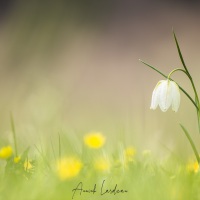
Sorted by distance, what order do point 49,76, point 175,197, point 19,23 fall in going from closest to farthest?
point 175,197 < point 19,23 < point 49,76

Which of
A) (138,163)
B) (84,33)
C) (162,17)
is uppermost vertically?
(162,17)

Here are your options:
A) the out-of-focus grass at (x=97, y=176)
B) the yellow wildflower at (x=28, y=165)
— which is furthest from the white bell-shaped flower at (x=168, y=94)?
the yellow wildflower at (x=28, y=165)

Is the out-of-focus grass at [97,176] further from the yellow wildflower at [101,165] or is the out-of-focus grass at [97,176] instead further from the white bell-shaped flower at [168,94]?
the white bell-shaped flower at [168,94]

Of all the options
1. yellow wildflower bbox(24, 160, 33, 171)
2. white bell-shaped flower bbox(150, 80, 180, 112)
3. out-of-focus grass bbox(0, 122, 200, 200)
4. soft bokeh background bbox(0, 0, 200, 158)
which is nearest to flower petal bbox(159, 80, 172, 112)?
white bell-shaped flower bbox(150, 80, 180, 112)

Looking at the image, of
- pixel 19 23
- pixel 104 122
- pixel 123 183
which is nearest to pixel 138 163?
pixel 123 183

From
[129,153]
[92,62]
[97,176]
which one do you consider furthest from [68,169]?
[92,62]

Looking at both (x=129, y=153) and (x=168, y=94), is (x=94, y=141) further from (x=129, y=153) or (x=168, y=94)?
(x=168, y=94)

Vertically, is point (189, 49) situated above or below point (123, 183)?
above

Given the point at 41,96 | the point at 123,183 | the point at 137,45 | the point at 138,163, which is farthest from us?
the point at 137,45

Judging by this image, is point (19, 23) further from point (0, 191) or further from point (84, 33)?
point (0, 191)

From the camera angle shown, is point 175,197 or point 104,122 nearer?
point 175,197
